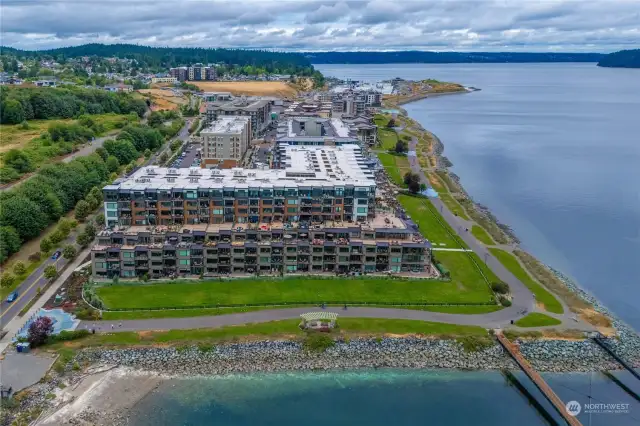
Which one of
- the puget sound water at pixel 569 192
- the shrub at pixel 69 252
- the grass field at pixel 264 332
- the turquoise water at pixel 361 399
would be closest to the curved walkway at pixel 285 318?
the grass field at pixel 264 332

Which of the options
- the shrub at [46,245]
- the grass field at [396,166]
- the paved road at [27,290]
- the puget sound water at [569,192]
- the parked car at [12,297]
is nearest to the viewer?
the paved road at [27,290]

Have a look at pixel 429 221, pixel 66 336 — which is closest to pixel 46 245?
pixel 66 336

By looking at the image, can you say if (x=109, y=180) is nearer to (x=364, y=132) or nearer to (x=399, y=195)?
(x=399, y=195)

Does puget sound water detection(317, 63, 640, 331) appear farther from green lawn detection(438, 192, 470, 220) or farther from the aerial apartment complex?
the aerial apartment complex

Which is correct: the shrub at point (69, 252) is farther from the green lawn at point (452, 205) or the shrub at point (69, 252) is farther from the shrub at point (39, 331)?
the green lawn at point (452, 205)

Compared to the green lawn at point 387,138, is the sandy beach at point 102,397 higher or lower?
lower

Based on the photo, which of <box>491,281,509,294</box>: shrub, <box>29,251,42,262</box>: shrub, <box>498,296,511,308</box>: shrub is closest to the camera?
<box>498,296,511,308</box>: shrub

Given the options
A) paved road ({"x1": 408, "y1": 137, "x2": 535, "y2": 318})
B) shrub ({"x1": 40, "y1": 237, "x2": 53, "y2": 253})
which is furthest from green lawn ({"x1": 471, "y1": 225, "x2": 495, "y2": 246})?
shrub ({"x1": 40, "y1": 237, "x2": 53, "y2": 253})
